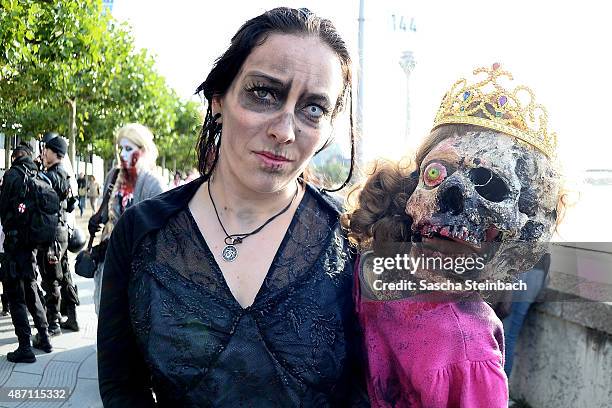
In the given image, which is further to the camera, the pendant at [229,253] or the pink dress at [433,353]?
the pendant at [229,253]

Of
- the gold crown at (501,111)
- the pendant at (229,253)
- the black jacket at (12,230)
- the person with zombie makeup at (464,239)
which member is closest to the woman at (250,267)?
the pendant at (229,253)

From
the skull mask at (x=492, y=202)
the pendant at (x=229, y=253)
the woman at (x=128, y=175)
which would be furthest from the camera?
the woman at (x=128, y=175)

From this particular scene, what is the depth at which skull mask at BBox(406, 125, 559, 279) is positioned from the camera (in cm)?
122

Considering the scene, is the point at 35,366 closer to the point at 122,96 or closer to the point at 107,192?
the point at 107,192

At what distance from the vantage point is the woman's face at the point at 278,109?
1391mm

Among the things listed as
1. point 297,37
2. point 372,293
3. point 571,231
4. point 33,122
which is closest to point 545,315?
point 571,231

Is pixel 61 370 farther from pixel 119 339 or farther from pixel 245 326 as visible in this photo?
pixel 245 326

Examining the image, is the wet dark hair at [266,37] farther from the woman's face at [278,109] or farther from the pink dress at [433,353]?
the pink dress at [433,353]

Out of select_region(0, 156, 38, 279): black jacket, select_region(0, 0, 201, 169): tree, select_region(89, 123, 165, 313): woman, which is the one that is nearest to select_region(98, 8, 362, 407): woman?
select_region(0, 0, 201, 169): tree

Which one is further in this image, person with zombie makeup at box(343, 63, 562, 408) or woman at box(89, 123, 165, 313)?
woman at box(89, 123, 165, 313)

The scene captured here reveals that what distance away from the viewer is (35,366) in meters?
4.73

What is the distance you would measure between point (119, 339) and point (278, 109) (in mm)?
762

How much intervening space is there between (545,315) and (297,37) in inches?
118

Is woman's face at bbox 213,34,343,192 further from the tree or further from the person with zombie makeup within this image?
the tree
